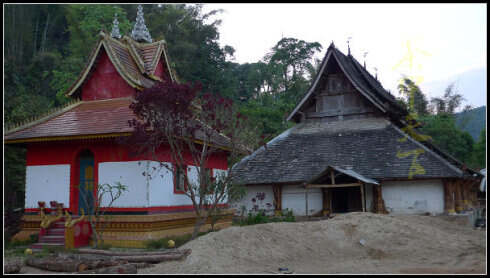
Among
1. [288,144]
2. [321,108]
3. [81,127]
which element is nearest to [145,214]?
[81,127]

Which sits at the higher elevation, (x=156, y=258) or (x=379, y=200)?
(x=379, y=200)

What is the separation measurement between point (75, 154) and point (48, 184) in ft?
4.43

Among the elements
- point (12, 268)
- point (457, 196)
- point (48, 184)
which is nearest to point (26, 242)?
point (48, 184)

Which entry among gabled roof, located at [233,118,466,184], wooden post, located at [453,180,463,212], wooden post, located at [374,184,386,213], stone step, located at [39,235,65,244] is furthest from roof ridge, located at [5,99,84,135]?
wooden post, located at [453,180,463,212]

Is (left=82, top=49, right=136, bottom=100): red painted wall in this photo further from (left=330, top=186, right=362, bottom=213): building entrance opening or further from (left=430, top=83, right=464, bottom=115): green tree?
(left=430, top=83, right=464, bottom=115): green tree

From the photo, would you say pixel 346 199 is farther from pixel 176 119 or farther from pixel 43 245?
pixel 43 245

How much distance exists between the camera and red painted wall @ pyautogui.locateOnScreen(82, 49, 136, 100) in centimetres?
1591

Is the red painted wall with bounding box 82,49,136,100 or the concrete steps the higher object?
the red painted wall with bounding box 82,49,136,100

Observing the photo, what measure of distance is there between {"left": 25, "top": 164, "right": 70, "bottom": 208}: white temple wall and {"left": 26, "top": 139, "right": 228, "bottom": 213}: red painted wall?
0.16 metres

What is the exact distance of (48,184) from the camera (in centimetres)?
1462

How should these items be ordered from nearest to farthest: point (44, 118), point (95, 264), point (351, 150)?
point (95, 264) < point (44, 118) < point (351, 150)

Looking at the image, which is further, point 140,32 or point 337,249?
point 140,32

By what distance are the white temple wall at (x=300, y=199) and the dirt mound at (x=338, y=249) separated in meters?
5.02

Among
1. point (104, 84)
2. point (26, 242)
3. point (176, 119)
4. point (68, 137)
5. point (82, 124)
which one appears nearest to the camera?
point (176, 119)
